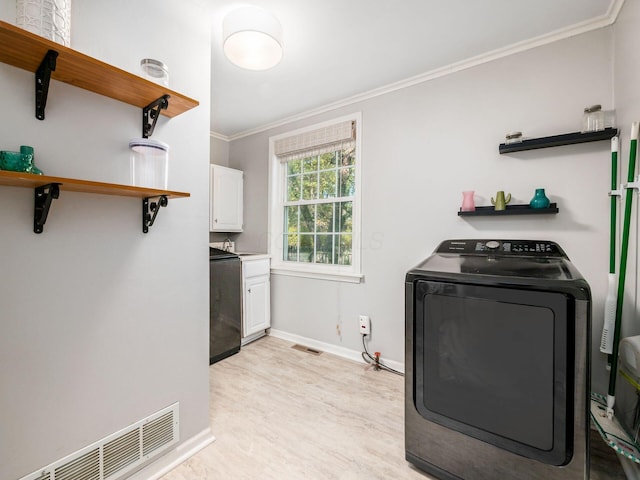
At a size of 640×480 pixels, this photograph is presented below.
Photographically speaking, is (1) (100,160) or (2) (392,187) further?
(2) (392,187)

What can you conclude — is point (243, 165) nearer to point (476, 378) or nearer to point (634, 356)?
point (476, 378)

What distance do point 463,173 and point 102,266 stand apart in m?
2.26

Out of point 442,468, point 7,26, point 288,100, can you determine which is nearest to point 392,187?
point 288,100

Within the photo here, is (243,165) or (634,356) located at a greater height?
(243,165)

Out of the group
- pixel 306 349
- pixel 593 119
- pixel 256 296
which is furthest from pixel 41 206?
pixel 593 119

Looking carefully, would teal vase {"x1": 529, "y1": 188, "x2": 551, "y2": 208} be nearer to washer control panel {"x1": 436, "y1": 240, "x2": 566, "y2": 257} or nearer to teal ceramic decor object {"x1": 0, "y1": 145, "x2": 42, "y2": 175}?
washer control panel {"x1": 436, "y1": 240, "x2": 566, "y2": 257}

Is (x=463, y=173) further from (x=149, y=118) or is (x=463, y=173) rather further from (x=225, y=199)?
(x=225, y=199)

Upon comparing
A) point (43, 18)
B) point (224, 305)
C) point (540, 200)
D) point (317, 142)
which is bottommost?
point (224, 305)

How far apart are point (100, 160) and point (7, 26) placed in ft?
1.52

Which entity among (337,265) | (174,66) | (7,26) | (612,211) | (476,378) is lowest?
(476,378)

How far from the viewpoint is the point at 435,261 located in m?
1.57

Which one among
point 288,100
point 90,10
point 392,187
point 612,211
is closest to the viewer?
point 90,10

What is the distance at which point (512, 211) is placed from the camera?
5.97ft

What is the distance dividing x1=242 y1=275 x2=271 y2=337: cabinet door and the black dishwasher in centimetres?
9
